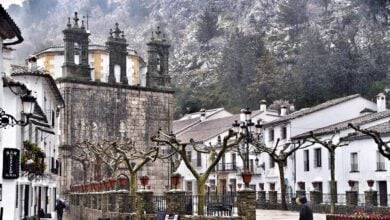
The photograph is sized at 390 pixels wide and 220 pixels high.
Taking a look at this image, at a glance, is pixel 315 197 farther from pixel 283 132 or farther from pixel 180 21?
pixel 180 21

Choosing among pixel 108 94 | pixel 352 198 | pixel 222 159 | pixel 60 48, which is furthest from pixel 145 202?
pixel 222 159

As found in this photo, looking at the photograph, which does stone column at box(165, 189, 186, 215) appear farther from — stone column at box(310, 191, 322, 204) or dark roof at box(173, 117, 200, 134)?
dark roof at box(173, 117, 200, 134)

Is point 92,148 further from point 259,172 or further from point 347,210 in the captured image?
point 259,172

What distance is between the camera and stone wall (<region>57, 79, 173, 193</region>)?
46969mm

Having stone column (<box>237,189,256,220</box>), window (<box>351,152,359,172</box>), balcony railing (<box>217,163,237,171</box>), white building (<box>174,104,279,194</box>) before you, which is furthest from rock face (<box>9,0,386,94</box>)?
stone column (<box>237,189,256,220</box>)

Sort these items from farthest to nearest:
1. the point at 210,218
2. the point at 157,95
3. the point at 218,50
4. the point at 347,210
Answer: the point at 218,50, the point at 157,95, the point at 347,210, the point at 210,218

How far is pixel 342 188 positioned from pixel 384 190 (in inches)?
183

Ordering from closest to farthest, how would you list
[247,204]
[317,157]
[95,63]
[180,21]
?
[247,204], [317,157], [95,63], [180,21]

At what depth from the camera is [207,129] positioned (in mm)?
63312

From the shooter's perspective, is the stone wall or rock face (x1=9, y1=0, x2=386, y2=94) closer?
the stone wall

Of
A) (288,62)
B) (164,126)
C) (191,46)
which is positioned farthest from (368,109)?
(191,46)

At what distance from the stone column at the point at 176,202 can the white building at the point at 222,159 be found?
3347 centimetres

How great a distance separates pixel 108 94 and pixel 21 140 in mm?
25317

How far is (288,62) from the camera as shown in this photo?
94.9m
